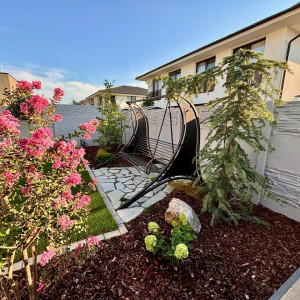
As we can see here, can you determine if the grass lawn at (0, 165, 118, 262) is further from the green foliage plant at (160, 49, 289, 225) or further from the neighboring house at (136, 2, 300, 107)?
the neighboring house at (136, 2, 300, 107)

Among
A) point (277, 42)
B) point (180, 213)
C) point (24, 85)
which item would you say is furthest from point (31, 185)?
point (277, 42)

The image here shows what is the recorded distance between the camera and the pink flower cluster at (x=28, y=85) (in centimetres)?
160

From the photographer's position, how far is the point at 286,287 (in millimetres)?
1520

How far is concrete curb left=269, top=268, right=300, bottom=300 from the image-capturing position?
1.44 meters

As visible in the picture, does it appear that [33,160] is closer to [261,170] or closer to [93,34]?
[261,170]

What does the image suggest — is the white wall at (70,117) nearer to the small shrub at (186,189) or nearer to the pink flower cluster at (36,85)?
the small shrub at (186,189)

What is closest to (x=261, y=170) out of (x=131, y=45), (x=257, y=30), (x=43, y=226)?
(x=43, y=226)

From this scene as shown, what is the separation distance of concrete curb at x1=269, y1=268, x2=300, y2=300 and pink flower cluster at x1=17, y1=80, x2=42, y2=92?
3035mm

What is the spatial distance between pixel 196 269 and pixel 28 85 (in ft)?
8.59

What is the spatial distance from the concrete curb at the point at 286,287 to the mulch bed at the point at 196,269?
0.14 ft

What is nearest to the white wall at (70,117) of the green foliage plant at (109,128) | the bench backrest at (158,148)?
the green foliage plant at (109,128)

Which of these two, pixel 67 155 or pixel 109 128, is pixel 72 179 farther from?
pixel 109 128

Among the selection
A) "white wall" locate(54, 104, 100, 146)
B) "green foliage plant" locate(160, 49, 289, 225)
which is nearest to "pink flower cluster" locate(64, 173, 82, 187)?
"green foliage plant" locate(160, 49, 289, 225)

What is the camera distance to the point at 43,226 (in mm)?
1267
